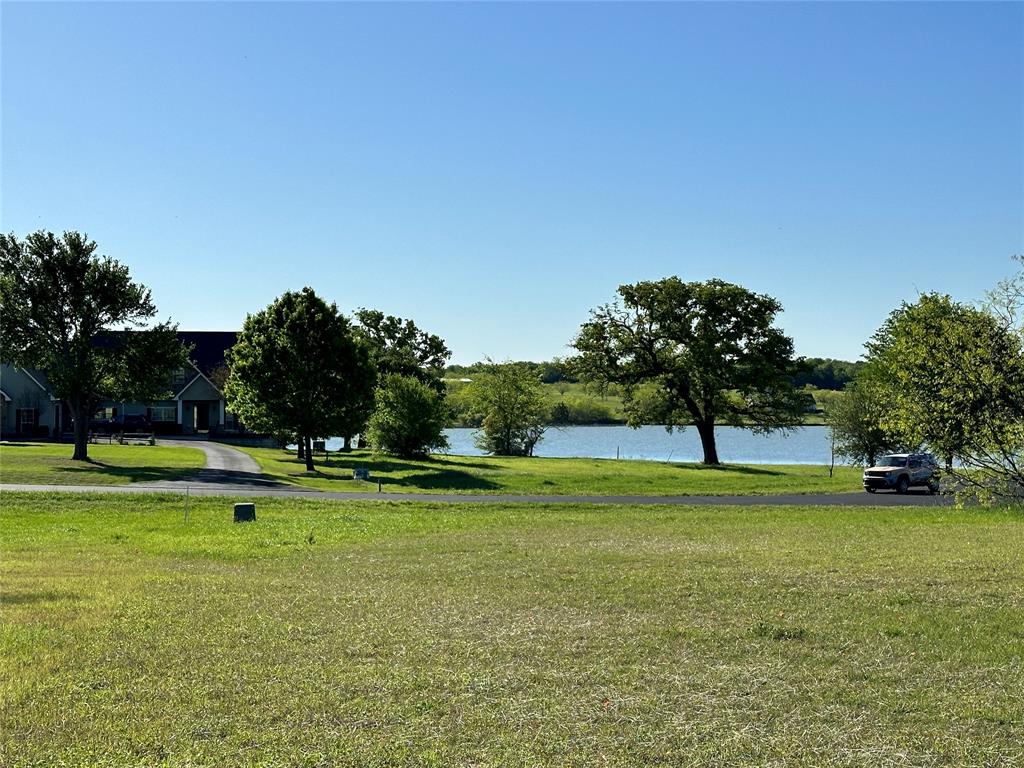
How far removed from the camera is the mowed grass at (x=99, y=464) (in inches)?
1518

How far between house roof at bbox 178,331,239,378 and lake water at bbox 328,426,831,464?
1490cm

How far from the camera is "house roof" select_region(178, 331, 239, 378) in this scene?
80.9 metres

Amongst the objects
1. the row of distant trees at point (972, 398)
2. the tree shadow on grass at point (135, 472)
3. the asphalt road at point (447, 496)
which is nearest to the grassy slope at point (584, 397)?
the asphalt road at point (447, 496)

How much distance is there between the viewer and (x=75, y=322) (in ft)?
156

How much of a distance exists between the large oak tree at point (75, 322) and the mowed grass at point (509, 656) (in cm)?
3076

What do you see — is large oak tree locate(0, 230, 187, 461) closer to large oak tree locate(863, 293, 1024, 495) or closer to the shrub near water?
the shrub near water

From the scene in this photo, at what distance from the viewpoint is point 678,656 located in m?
10.1

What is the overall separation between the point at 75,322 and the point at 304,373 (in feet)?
36.6

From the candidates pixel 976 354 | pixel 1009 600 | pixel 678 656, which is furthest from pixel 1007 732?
pixel 976 354

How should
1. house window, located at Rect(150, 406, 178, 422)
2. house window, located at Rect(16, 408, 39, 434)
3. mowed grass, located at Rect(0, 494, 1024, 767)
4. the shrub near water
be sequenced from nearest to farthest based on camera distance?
mowed grass, located at Rect(0, 494, 1024, 767)
the shrub near water
house window, located at Rect(16, 408, 39, 434)
house window, located at Rect(150, 406, 178, 422)

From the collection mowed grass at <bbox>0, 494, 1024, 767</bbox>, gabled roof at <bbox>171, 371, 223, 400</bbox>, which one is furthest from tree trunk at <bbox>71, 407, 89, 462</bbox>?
mowed grass at <bbox>0, 494, 1024, 767</bbox>

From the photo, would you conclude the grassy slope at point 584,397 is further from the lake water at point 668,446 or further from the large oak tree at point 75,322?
the large oak tree at point 75,322

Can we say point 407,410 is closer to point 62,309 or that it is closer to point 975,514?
point 62,309

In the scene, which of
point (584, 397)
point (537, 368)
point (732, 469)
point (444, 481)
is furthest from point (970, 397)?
point (584, 397)
